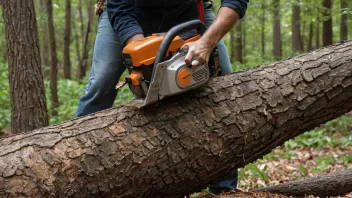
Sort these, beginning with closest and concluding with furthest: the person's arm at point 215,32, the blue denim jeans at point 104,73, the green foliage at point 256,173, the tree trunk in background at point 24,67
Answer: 1. the person's arm at point 215,32
2. the blue denim jeans at point 104,73
3. the tree trunk in background at point 24,67
4. the green foliage at point 256,173

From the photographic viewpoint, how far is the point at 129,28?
298 cm

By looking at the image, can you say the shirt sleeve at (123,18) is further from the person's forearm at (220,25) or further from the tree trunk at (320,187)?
the tree trunk at (320,187)

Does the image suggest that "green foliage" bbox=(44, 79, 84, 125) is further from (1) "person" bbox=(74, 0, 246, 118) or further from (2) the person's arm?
(2) the person's arm

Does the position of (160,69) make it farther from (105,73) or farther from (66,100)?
(66,100)

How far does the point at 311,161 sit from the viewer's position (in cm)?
610

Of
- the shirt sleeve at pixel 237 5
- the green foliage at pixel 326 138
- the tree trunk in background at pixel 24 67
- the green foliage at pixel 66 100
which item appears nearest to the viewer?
the shirt sleeve at pixel 237 5

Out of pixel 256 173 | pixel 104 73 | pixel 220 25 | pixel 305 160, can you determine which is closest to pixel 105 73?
pixel 104 73

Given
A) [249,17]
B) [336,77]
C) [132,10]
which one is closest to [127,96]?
[132,10]

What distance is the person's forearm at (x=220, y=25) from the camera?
9.16ft

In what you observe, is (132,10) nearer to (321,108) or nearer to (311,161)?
(321,108)

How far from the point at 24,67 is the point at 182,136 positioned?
265cm

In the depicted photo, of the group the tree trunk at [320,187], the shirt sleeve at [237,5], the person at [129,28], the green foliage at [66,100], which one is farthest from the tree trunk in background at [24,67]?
the tree trunk at [320,187]

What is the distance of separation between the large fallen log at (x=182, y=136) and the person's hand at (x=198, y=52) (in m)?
0.31

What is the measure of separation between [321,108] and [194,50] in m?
1.18
